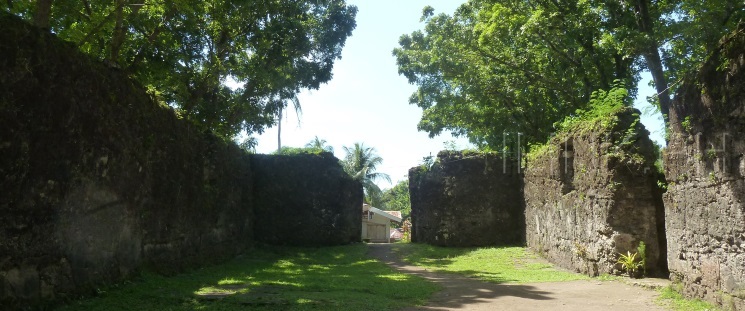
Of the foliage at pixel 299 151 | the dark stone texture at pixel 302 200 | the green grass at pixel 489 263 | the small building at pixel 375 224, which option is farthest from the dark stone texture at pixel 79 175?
the small building at pixel 375 224

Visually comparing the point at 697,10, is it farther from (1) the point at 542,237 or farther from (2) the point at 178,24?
(2) the point at 178,24

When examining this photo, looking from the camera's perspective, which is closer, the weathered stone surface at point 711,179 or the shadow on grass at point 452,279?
the weathered stone surface at point 711,179

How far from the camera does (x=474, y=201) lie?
18.9 m

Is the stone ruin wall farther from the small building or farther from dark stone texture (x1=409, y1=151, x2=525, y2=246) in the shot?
the small building

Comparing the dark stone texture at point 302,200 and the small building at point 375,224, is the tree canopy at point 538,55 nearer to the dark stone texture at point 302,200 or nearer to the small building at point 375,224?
the dark stone texture at point 302,200

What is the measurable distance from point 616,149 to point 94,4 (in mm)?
10993

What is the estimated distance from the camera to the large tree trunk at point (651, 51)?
12.6m

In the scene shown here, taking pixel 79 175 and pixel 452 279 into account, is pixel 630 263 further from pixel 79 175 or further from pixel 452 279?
pixel 79 175

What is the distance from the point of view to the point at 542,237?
14930mm

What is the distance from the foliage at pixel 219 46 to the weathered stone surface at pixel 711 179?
855cm

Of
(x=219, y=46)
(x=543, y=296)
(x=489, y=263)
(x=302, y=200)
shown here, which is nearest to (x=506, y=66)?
(x=489, y=263)

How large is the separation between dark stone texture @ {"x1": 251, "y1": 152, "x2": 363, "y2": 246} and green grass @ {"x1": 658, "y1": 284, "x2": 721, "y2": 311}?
1274cm

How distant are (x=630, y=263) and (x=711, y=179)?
331cm

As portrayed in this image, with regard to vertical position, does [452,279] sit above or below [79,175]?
below
